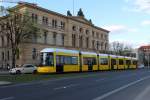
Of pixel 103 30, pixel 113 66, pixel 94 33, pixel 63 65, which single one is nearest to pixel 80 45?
pixel 94 33

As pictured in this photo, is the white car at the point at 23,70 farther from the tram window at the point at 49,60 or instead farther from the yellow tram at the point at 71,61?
the tram window at the point at 49,60

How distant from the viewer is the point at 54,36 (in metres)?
106

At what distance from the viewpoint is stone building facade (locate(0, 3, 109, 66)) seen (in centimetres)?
9312

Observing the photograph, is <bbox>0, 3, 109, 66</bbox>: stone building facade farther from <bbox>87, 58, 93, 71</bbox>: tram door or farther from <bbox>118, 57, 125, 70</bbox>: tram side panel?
<bbox>87, 58, 93, 71</bbox>: tram door

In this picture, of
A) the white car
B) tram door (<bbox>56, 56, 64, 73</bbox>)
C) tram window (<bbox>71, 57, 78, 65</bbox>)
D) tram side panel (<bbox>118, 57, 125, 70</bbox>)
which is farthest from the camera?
tram side panel (<bbox>118, 57, 125, 70</bbox>)

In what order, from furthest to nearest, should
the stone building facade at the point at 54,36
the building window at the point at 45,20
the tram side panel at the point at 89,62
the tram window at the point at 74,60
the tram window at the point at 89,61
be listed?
the building window at the point at 45,20 < the stone building facade at the point at 54,36 < the tram window at the point at 89,61 < the tram side panel at the point at 89,62 < the tram window at the point at 74,60

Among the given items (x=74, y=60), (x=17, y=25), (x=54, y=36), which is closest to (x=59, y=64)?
(x=74, y=60)

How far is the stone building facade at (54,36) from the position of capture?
93125 millimetres

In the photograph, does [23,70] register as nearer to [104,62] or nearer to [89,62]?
[89,62]

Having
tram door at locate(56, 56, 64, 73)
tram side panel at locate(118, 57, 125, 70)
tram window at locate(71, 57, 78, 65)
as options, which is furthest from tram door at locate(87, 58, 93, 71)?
tram side panel at locate(118, 57, 125, 70)

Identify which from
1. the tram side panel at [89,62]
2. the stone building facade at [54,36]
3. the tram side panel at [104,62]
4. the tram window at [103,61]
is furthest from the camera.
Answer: the stone building facade at [54,36]

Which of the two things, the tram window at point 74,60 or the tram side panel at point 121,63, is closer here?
the tram window at point 74,60

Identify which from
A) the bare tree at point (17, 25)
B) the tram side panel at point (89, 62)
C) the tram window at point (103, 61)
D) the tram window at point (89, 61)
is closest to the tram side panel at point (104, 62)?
the tram window at point (103, 61)

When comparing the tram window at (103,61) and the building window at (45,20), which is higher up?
the building window at (45,20)
